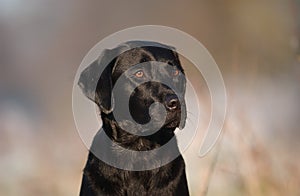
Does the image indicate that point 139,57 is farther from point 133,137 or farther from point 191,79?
point 191,79

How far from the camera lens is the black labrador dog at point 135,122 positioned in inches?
75.5

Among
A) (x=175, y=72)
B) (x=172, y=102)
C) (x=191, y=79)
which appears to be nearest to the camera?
(x=172, y=102)

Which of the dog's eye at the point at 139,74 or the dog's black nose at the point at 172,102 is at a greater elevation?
the dog's eye at the point at 139,74

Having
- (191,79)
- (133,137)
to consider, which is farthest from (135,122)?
(191,79)

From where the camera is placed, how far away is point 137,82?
75.4 inches

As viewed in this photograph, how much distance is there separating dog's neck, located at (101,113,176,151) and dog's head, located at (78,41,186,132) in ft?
0.11

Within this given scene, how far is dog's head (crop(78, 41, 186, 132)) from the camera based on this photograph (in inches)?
74.8

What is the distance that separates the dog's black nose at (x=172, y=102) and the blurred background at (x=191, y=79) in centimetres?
57

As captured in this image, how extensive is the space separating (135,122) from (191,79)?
0.55 m

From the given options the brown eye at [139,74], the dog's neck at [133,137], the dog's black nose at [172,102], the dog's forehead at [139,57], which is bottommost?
the dog's neck at [133,137]

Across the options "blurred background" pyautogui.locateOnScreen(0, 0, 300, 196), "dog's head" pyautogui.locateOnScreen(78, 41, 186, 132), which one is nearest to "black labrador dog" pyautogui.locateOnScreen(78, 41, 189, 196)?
"dog's head" pyautogui.locateOnScreen(78, 41, 186, 132)

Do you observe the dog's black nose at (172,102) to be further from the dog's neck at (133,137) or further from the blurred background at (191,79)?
the blurred background at (191,79)

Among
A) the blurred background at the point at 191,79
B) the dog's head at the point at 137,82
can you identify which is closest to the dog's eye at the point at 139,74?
the dog's head at the point at 137,82

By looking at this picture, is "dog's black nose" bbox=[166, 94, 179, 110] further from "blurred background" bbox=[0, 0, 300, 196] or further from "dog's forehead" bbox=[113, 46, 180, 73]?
"blurred background" bbox=[0, 0, 300, 196]
